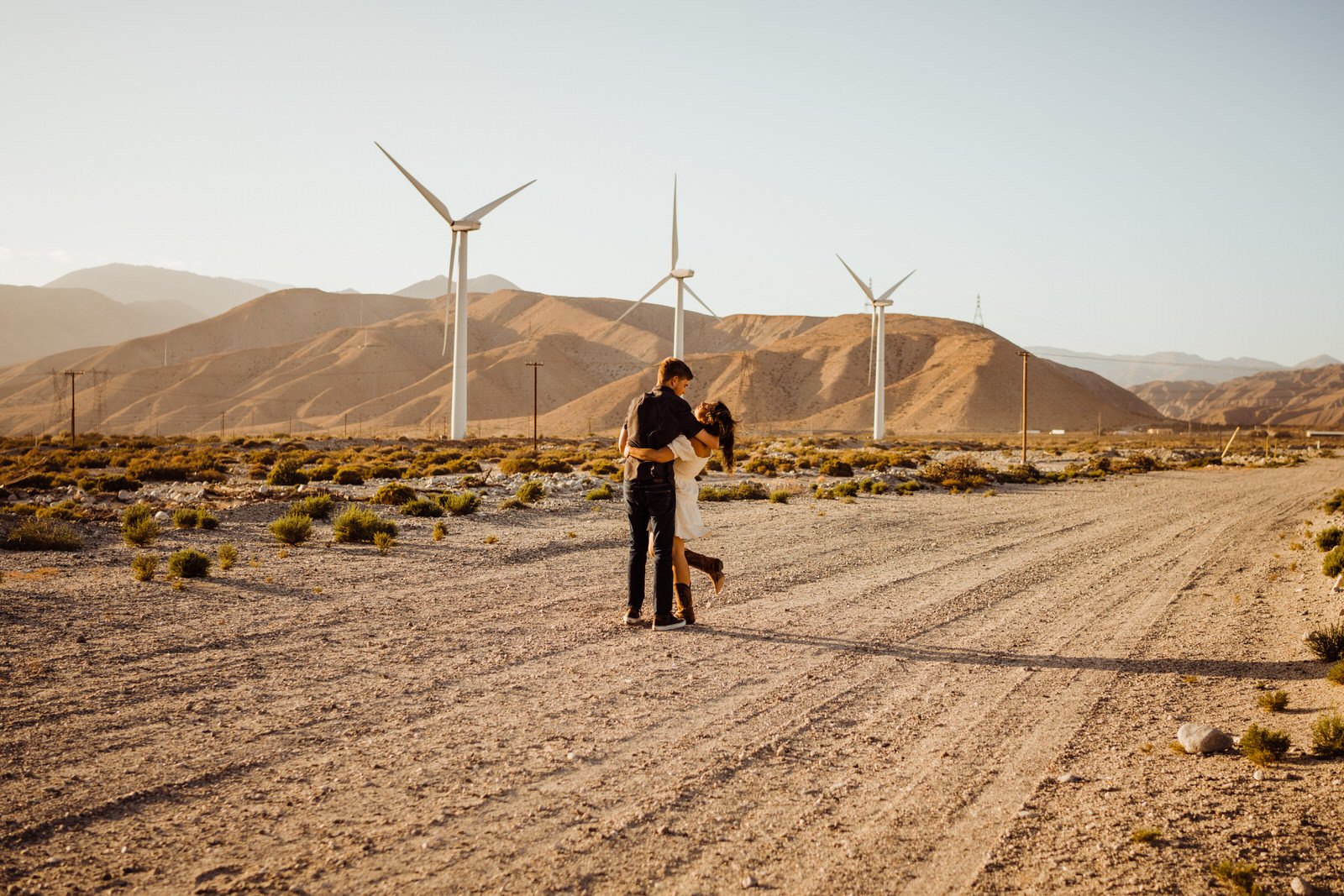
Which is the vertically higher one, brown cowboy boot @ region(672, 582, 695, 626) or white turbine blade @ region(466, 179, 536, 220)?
white turbine blade @ region(466, 179, 536, 220)

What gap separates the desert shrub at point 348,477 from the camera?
3152 centimetres

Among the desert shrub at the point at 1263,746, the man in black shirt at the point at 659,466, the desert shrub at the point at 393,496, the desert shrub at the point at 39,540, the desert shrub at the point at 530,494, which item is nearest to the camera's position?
the desert shrub at the point at 1263,746

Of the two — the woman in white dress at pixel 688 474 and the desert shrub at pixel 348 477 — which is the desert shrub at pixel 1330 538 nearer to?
the woman in white dress at pixel 688 474

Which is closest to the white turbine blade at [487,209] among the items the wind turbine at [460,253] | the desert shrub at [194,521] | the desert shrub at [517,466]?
the wind turbine at [460,253]

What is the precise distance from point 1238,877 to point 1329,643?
16.5 feet

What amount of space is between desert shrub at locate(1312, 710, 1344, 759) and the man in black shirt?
5.04m

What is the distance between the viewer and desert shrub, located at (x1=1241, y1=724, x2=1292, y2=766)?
5.72 m

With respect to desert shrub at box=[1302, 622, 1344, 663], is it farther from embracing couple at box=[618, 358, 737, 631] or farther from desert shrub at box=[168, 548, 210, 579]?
desert shrub at box=[168, 548, 210, 579]

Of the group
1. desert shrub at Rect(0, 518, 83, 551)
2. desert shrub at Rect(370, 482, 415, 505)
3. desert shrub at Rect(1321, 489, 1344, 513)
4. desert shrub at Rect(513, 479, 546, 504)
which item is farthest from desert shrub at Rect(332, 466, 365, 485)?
desert shrub at Rect(1321, 489, 1344, 513)

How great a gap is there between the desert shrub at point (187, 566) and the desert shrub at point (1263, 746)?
11.5m

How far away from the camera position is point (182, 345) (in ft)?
634

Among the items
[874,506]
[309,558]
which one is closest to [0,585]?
[309,558]

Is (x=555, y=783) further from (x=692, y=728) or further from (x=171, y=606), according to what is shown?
(x=171, y=606)

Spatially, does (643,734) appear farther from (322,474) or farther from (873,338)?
(873,338)
